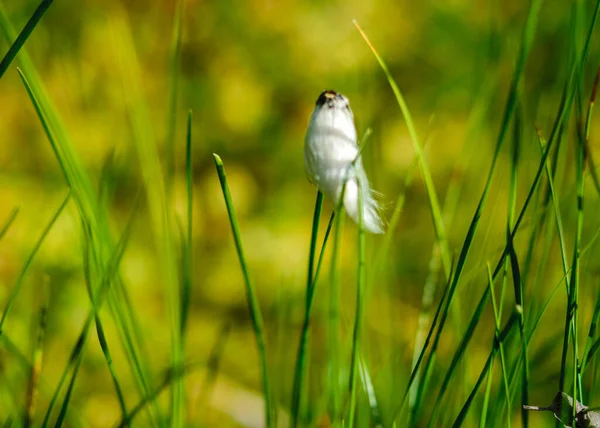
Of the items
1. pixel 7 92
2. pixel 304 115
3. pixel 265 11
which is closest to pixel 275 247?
pixel 304 115

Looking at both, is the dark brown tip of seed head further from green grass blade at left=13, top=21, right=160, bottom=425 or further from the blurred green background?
the blurred green background

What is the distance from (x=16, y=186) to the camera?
1195mm

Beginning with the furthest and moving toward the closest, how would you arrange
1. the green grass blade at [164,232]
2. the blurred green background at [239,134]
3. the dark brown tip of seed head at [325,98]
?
the blurred green background at [239,134] < the green grass blade at [164,232] < the dark brown tip of seed head at [325,98]

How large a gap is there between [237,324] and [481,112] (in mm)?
782

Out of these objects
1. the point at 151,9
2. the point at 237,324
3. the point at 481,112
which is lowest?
the point at 237,324

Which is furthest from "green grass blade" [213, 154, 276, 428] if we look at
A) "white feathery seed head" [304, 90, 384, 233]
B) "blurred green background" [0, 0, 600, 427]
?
"blurred green background" [0, 0, 600, 427]

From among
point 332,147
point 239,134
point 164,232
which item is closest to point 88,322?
point 164,232

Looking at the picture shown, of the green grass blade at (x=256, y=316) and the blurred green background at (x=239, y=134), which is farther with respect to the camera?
the blurred green background at (x=239, y=134)

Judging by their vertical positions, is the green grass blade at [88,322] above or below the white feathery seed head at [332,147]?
below

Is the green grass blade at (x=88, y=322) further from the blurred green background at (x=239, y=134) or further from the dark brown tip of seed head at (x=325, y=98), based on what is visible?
the blurred green background at (x=239, y=134)

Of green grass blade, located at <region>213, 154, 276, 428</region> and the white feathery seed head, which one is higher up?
the white feathery seed head

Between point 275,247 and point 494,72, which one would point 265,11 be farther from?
point 494,72

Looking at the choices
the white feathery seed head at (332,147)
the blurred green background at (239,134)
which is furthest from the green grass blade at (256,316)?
the blurred green background at (239,134)

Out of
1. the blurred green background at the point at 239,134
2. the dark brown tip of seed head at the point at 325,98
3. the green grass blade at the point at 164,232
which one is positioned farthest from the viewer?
the blurred green background at the point at 239,134
